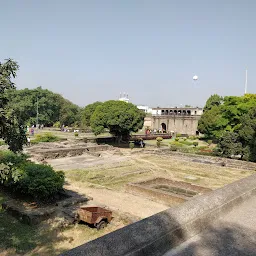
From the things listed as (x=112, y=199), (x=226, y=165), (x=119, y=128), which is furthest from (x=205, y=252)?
(x=119, y=128)

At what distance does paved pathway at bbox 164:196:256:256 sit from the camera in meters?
2.89

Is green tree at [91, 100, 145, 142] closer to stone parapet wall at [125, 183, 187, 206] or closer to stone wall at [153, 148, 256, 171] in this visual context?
stone wall at [153, 148, 256, 171]

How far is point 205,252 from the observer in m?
2.87

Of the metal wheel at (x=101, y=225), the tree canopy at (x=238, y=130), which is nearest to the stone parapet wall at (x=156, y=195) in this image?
the metal wheel at (x=101, y=225)

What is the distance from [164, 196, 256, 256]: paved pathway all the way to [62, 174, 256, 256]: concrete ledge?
9 centimetres

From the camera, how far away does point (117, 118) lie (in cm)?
2672

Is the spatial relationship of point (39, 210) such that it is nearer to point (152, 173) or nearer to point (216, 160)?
point (152, 173)

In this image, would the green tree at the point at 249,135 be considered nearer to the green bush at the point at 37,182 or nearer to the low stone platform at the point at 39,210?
the low stone platform at the point at 39,210

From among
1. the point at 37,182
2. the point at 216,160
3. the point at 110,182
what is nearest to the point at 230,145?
the point at 216,160

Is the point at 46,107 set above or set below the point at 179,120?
above

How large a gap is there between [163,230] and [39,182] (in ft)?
26.4

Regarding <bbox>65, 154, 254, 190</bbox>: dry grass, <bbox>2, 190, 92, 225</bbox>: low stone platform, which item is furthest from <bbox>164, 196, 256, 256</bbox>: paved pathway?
<bbox>65, 154, 254, 190</bbox>: dry grass

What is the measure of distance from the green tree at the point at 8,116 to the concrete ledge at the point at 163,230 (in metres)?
2.98

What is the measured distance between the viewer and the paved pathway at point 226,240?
289 cm
